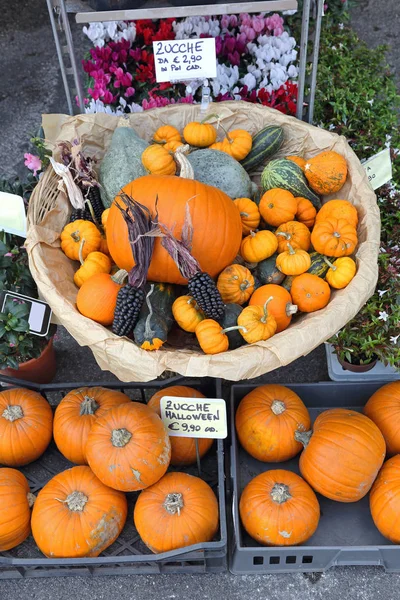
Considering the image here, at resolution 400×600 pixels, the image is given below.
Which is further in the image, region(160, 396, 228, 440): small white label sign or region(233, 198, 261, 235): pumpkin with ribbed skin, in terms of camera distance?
region(233, 198, 261, 235): pumpkin with ribbed skin

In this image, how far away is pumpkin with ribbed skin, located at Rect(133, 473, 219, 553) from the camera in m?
1.48

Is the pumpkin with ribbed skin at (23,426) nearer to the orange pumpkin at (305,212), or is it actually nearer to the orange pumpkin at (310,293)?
the orange pumpkin at (310,293)

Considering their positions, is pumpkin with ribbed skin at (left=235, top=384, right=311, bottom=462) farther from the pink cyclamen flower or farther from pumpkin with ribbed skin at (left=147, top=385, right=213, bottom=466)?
the pink cyclamen flower

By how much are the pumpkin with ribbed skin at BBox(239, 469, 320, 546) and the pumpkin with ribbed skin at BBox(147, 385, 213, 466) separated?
0.68 ft

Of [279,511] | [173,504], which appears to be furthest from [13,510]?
[279,511]

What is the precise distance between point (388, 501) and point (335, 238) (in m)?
0.80

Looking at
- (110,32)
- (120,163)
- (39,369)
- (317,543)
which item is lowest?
(317,543)

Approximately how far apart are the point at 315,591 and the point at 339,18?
3.07 metres

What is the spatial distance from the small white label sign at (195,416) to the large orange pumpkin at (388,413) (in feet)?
→ 1.82

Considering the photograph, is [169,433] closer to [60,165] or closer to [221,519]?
[221,519]

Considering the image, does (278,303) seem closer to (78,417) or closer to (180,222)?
(180,222)

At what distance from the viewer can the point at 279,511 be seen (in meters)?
1.53

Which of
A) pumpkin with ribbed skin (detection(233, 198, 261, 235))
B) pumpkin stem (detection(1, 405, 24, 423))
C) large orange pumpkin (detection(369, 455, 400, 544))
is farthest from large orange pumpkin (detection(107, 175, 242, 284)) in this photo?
large orange pumpkin (detection(369, 455, 400, 544))

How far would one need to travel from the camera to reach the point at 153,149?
183 centimetres
